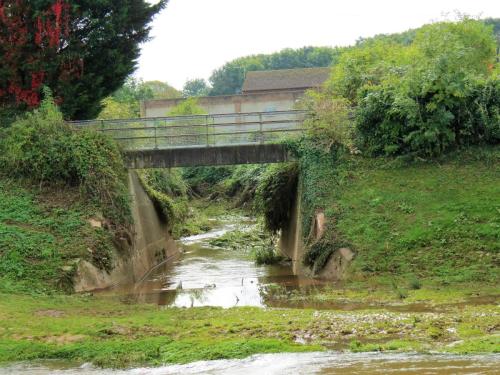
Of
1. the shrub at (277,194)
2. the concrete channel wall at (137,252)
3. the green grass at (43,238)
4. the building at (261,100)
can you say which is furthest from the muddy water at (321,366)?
the building at (261,100)

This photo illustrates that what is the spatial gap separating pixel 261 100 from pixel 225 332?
143ft

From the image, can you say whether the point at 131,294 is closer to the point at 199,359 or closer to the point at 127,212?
the point at 127,212

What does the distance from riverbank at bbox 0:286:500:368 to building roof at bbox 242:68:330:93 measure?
170 ft

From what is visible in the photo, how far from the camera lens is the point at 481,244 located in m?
16.7

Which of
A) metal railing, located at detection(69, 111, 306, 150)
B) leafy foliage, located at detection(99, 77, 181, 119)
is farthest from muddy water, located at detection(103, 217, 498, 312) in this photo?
leafy foliage, located at detection(99, 77, 181, 119)

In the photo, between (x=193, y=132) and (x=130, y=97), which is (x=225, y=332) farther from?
(x=130, y=97)

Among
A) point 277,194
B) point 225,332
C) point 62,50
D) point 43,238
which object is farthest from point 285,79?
point 225,332

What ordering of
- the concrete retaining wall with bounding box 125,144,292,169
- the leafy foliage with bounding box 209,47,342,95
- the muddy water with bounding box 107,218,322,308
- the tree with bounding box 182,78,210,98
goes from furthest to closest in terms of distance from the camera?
the tree with bounding box 182,78,210,98 → the leafy foliage with bounding box 209,47,342,95 → the concrete retaining wall with bounding box 125,144,292,169 → the muddy water with bounding box 107,218,322,308

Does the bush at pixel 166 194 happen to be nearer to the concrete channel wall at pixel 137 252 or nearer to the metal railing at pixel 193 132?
the concrete channel wall at pixel 137 252

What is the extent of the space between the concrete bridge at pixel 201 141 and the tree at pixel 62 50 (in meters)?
3.12

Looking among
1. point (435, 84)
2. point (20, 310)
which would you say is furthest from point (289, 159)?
point (20, 310)

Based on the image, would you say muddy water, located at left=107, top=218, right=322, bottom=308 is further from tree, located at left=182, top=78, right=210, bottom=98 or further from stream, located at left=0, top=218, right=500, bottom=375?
tree, located at left=182, top=78, right=210, bottom=98

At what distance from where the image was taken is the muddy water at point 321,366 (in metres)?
9.13

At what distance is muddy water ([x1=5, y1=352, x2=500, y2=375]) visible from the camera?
30.0ft
